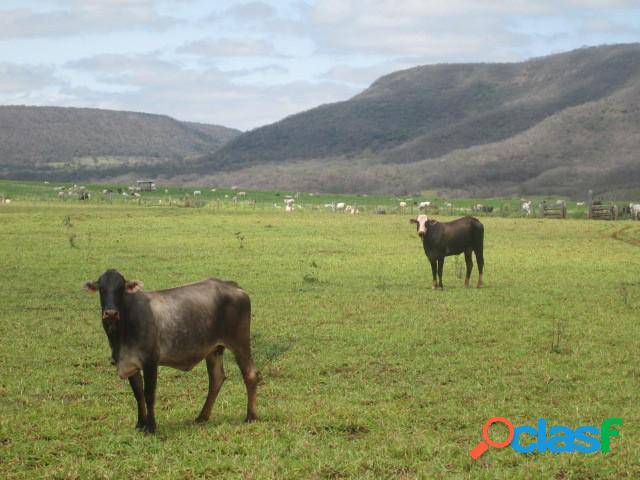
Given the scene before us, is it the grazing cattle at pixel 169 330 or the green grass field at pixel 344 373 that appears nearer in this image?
the green grass field at pixel 344 373

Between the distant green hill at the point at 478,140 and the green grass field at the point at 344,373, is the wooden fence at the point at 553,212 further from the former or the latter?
the distant green hill at the point at 478,140

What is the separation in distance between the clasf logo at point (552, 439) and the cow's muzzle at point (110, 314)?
351cm

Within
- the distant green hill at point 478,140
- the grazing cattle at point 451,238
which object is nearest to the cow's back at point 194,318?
the grazing cattle at point 451,238

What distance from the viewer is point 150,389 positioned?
798 cm

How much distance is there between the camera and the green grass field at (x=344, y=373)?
754 centimetres

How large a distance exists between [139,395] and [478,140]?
14685 cm

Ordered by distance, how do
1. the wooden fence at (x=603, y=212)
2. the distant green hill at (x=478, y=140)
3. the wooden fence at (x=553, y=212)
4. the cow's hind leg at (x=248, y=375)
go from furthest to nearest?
1. the distant green hill at (x=478, y=140)
2. the wooden fence at (x=553, y=212)
3. the wooden fence at (x=603, y=212)
4. the cow's hind leg at (x=248, y=375)

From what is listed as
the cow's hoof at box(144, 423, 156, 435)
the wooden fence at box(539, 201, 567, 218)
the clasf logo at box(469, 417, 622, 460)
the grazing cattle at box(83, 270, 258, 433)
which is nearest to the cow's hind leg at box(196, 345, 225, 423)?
the grazing cattle at box(83, 270, 258, 433)

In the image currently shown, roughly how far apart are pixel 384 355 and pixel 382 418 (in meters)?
3.42

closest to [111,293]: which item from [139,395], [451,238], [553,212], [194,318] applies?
[194,318]

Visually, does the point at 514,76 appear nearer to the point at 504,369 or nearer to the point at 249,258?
the point at 249,258

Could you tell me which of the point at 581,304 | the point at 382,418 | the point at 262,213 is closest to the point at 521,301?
the point at 581,304

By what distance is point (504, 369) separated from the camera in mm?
11367

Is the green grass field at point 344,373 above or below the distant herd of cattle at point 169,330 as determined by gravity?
below
